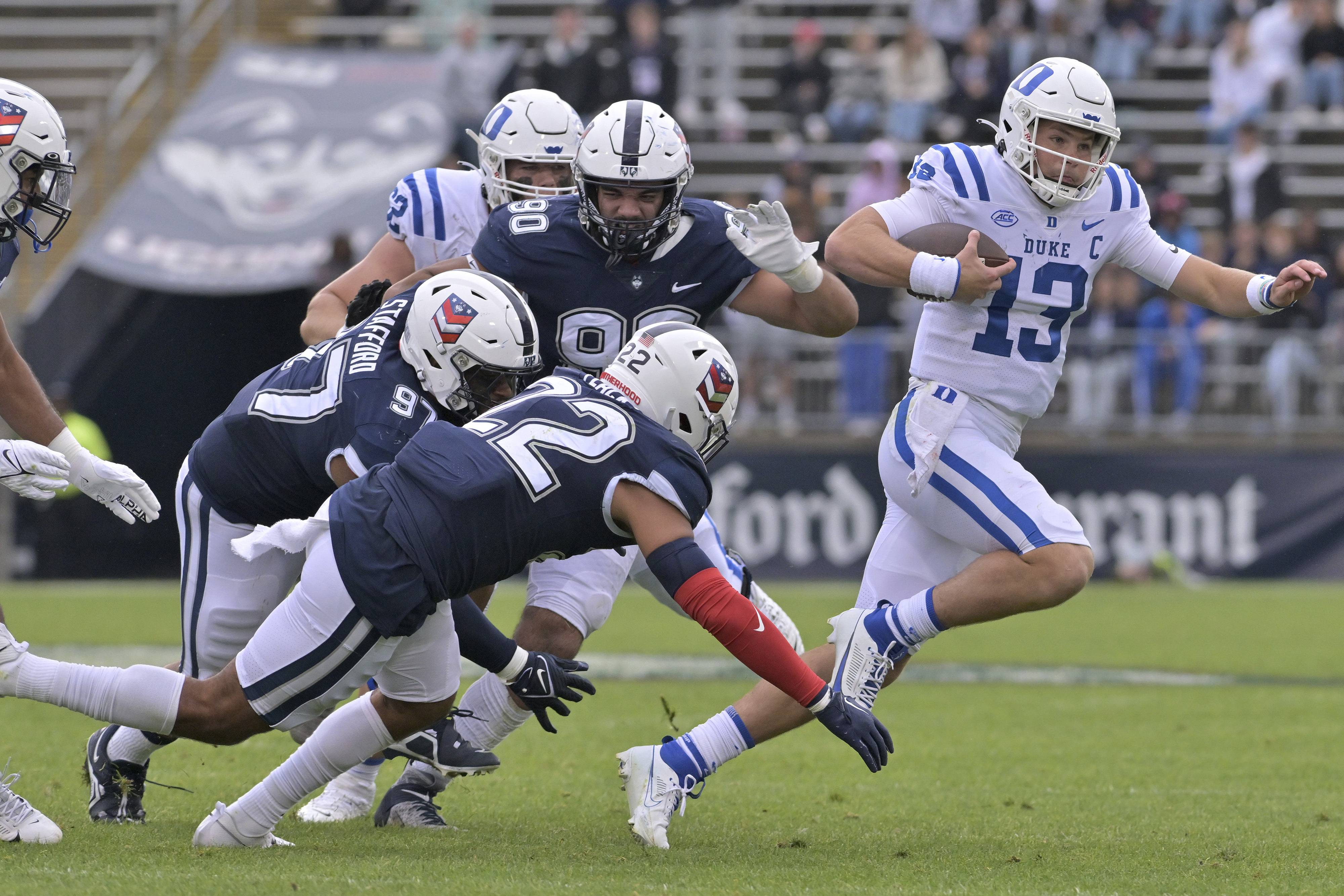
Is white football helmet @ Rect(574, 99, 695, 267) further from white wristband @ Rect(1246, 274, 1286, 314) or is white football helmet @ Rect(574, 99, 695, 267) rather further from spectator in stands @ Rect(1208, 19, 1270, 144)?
spectator in stands @ Rect(1208, 19, 1270, 144)

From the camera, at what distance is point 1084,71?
5.13 meters

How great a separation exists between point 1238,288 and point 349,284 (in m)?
2.69

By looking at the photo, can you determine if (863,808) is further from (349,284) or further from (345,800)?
(349,284)

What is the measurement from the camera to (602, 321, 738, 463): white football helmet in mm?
4172

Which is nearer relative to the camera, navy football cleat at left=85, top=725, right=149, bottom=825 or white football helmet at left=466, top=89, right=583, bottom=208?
navy football cleat at left=85, top=725, right=149, bottom=825

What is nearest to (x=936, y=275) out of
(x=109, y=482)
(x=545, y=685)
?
(x=545, y=685)

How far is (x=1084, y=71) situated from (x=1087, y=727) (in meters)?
2.75

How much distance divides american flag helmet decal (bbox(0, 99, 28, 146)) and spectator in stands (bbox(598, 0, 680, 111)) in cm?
1116

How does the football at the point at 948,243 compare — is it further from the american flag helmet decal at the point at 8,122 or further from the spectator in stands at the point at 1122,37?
the spectator in stands at the point at 1122,37

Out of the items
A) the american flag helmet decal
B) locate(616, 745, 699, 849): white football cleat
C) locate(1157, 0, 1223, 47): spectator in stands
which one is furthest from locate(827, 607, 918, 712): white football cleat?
locate(1157, 0, 1223, 47): spectator in stands

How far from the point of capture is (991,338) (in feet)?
16.6

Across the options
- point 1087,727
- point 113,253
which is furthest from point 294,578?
point 113,253

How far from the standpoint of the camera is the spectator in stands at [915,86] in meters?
15.7

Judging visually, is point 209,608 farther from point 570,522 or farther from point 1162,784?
point 1162,784
